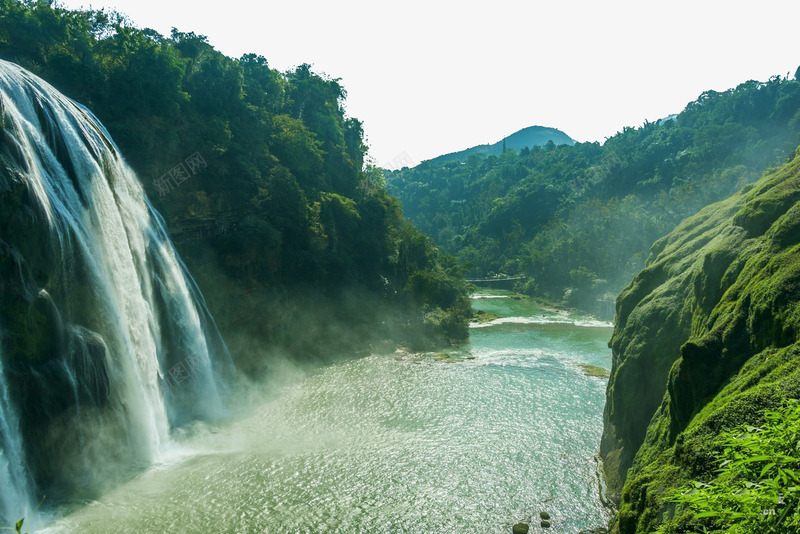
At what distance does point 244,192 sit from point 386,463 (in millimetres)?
23592

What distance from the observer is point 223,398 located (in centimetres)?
2466

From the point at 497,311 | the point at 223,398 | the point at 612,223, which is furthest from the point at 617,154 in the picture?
the point at 223,398

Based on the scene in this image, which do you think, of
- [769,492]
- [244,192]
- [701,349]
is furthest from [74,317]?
[244,192]

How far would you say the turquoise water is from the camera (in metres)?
14.0

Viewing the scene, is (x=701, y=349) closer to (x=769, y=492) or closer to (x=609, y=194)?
(x=769, y=492)

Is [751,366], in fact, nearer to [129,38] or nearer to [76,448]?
[76,448]

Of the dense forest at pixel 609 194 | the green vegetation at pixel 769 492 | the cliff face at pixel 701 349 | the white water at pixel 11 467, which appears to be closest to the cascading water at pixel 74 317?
the white water at pixel 11 467

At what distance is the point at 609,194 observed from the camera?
317ft

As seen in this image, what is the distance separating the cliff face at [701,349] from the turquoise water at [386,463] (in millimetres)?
2575

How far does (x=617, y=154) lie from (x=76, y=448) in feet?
355

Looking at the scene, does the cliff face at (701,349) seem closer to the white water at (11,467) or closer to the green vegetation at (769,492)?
the green vegetation at (769,492)

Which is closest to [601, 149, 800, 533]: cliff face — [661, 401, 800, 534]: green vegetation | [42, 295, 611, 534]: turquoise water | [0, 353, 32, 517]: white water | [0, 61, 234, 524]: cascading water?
[42, 295, 611, 534]: turquoise water

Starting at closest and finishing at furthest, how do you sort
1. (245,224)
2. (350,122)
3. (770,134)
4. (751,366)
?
(751,366) → (245,224) → (350,122) → (770,134)

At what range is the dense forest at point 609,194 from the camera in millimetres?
69312
